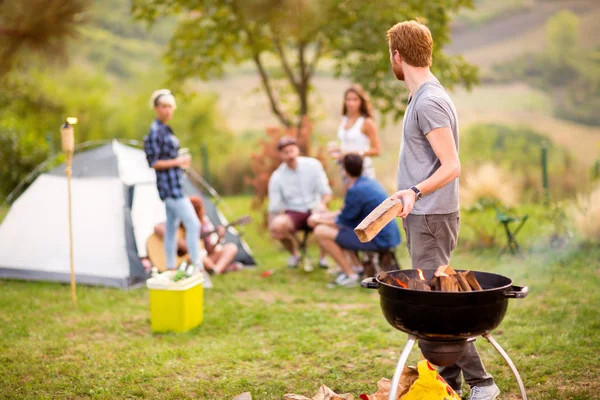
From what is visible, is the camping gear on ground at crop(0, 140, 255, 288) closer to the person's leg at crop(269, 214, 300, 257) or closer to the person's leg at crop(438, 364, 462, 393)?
the person's leg at crop(269, 214, 300, 257)

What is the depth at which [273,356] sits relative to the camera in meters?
3.87

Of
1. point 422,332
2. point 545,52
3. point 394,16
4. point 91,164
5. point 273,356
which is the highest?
point 545,52

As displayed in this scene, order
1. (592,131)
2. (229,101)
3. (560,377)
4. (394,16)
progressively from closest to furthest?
(560,377) < (394,16) < (592,131) < (229,101)

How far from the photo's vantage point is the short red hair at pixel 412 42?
8.50 feet

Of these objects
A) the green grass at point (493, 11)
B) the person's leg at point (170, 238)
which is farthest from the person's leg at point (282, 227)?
the green grass at point (493, 11)

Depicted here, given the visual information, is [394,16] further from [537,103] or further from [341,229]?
[537,103]

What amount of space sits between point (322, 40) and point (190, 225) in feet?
14.1

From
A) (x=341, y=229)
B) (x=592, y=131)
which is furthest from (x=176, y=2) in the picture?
(x=592, y=131)

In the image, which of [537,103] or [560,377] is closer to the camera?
[560,377]

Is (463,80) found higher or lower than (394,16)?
lower

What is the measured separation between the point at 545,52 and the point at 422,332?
25352 millimetres

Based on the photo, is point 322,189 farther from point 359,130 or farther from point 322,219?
point 359,130

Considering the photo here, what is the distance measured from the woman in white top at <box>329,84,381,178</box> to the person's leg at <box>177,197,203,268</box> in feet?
4.72

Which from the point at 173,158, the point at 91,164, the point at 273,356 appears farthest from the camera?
the point at 91,164
